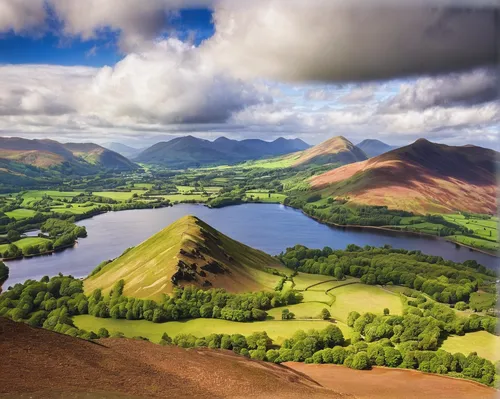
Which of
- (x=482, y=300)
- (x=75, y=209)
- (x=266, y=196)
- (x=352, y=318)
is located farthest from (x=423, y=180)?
(x=75, y=209)

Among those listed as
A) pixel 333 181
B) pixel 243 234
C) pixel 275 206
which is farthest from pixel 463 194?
pixel 243 234

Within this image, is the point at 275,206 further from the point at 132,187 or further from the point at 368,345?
the point at 368,345

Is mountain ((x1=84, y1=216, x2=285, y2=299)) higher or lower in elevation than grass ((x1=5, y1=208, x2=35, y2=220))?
higher

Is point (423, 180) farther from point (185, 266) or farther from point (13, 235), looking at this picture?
point (13, 235)

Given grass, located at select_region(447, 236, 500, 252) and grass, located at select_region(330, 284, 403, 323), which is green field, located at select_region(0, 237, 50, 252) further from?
grass, located at select_region(447, 236, 500, 252)

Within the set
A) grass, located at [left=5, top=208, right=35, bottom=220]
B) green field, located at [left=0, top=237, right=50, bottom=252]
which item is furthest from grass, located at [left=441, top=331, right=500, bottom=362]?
grass, located at [left=5, top=208, right=35, bottom=220]

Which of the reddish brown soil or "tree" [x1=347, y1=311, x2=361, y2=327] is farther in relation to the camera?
"tree" [x1=347, y1=311, x2=361, y2=327]
